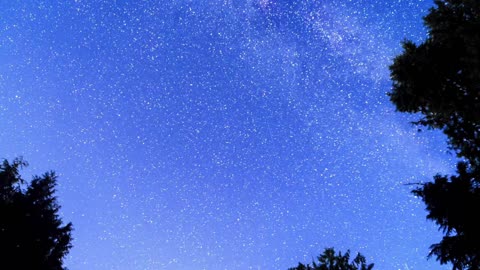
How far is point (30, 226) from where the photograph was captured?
55.0ft

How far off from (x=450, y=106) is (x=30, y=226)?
19.2 metres

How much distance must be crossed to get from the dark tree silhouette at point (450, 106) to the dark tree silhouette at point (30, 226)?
1727 cm

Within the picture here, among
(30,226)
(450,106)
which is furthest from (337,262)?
(30,226)

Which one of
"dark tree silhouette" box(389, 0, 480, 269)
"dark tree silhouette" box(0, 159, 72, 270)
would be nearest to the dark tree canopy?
"dark tree silhouette" box(389, 0, 480, 269)

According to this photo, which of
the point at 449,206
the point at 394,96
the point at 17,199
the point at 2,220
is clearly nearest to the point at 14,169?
the point at 17,199

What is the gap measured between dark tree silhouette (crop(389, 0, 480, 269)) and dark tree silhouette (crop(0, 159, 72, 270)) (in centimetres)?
1727

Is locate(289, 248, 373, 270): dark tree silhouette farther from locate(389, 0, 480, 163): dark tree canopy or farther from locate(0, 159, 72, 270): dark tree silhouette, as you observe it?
locate(0, 159, 72, 270): dark tree silhouette

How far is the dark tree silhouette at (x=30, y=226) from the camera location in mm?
15617

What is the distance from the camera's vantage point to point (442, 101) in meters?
11.1

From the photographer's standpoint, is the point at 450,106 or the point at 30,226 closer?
the point at 450,106

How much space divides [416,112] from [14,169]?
68.4 ft

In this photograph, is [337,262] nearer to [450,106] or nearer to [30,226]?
[450,106]

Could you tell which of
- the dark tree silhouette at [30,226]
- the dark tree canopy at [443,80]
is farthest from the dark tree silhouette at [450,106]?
the dark tree silhouette at [30,226]

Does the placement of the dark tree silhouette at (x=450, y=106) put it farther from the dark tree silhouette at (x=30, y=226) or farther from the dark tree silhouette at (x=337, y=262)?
the dark tree silhouette at (x=30, y=226)
